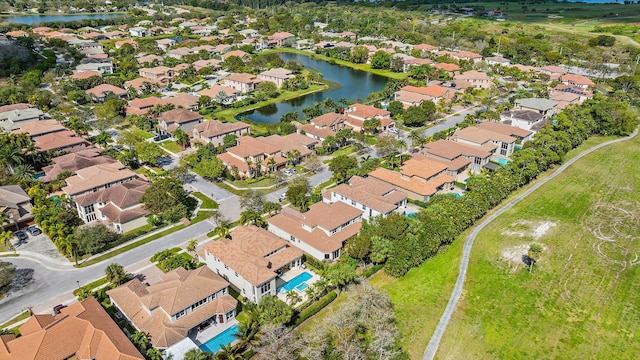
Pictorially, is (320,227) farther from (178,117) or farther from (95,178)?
(178,117)

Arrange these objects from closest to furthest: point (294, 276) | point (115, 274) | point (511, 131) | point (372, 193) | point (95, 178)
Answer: point (115, 274)
point (294, 276)
point (372, 193)
point (95, 178)
point (511, 131)

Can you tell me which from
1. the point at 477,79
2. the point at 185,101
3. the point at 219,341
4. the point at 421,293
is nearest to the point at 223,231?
the point at 219,341

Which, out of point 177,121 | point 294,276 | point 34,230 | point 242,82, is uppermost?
point 242,82

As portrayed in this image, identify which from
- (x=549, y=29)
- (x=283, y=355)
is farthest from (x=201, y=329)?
(x=549, y=29)

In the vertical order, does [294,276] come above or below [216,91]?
below

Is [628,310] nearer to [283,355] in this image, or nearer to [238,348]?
[283,355]

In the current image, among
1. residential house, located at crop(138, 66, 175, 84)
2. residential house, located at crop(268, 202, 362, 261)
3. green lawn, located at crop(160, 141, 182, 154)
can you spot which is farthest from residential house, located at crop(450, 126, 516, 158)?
residential house, located at crop(138, 66, 175, 84)

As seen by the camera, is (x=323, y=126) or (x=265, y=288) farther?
(x=323, y=126)
